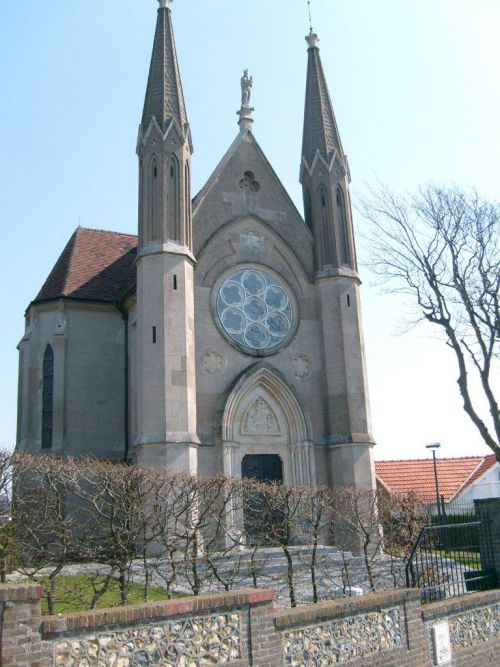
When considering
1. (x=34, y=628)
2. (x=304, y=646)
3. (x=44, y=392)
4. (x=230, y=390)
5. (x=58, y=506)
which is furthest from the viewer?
(x=44, y=392)

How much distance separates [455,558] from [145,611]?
22.6ft

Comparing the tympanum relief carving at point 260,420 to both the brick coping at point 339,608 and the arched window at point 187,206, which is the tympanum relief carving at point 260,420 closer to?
the arched window at point 187,206

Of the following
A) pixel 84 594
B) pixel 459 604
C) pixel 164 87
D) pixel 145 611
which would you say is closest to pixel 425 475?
pixel 164 87

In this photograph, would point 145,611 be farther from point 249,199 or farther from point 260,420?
point 249,199

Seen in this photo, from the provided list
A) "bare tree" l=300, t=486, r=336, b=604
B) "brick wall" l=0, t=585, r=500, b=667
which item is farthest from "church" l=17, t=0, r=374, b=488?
"brick wall" l=0, t=585, r=500, b=667

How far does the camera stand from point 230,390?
23203mm

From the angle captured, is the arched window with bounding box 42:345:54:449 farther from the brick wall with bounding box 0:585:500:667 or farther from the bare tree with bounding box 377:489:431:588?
the brick wall with bounding box 0:585:500:667

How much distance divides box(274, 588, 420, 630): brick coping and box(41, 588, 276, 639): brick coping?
1.31 ft

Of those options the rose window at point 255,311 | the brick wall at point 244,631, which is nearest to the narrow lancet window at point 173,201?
the rose window at point 255,311

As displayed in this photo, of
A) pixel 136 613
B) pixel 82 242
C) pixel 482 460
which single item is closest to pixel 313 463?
pixel 82 242

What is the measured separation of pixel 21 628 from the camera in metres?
5.97

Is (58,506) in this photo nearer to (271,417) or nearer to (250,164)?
(271,417)

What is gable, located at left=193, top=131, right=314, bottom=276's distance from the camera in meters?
25.2

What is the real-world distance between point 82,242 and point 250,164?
9230 mm
